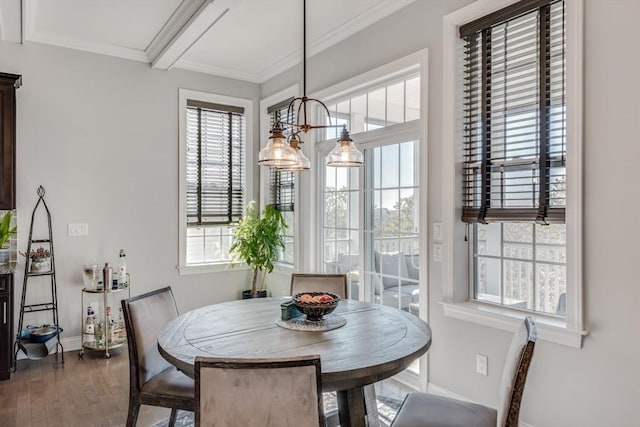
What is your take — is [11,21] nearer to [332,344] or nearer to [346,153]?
[346,153]

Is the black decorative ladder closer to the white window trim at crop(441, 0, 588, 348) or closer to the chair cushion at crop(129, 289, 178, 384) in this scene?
the chair cushion at crop(129, 289, 178, 384)

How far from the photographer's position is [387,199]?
3.49 m

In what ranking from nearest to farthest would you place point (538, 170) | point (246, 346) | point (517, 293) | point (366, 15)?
1. point (246, 346)
2. point (538, 170)
3. point (517, 293)
4. point (366, 15)

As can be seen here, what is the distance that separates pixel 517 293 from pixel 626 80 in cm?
129

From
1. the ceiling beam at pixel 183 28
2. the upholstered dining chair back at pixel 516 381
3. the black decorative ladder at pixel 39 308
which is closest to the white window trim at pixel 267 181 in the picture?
the ceiling beam at pixel 183 28

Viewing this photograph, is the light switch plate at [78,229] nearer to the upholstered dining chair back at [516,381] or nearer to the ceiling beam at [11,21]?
the ceiling beam at [11,21]

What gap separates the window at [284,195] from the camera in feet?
15.4

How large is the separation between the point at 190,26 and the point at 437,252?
252 cm

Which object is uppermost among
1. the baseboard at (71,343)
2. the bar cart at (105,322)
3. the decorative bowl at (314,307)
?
the decorative bowl at (314,307)

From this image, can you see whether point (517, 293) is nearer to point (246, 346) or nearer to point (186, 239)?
point (246, 346)

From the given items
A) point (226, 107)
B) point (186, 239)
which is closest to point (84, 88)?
point (226, 107)

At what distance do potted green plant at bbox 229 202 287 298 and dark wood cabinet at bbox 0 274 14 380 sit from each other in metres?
1.97

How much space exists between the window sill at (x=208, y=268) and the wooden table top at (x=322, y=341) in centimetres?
227

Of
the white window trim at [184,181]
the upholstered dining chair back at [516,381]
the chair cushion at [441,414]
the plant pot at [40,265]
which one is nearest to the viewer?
the upholstered dining chair back at [516,381]
